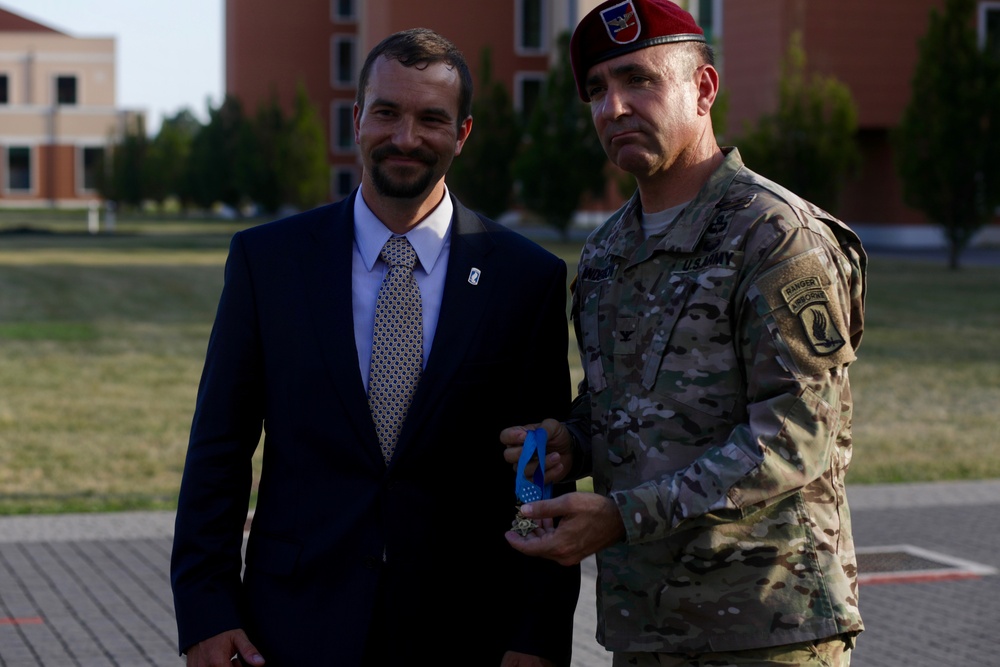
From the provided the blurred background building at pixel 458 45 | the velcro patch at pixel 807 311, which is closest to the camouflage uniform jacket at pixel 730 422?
the velcro patch at pixel 807 311

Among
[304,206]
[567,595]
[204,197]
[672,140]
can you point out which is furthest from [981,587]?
[204,197]

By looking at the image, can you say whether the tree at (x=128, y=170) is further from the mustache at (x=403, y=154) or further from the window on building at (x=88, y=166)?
the mustache at (x=403, y=154)

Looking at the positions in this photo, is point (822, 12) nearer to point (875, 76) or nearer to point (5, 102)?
point (875, 76)

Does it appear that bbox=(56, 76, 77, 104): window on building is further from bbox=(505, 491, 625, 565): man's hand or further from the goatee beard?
bbox=(505, 491, 625, 565): man's hand

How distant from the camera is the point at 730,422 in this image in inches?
107

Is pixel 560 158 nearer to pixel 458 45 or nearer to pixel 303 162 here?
pixel 303 162

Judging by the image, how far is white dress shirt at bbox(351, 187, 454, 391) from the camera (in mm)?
3182

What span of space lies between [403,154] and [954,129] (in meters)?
30.3

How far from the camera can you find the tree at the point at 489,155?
4400cm

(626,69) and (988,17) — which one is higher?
(988,17)

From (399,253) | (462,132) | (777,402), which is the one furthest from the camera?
(462,132)

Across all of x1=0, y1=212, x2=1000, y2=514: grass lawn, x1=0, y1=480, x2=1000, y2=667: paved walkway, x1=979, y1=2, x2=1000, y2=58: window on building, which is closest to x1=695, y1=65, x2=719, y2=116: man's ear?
x1=0, y1=480, x2=1000, y2=667: paved walkway

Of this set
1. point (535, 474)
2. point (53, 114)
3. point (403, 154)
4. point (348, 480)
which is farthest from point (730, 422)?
point (53, 114)

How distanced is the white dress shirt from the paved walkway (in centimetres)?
319
